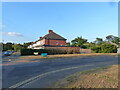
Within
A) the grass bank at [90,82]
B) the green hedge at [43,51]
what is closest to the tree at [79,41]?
the green hedge at [43,51]

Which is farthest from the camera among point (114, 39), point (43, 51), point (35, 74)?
point (114, 39)

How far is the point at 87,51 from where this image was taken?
46.3 metres

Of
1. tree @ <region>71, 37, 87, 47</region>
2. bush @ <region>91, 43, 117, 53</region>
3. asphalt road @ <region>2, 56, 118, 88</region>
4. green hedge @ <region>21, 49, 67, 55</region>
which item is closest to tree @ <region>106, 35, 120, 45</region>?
tree @ <region>71, 37, 87, 47</region>

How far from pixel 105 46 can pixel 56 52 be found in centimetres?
2005

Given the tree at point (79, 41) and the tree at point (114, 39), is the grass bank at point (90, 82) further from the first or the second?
the tree at point (114, 39)

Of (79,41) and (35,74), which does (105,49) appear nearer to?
A: (79,41)

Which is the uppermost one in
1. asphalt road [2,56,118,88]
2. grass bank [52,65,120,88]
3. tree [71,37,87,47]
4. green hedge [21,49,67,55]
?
tree [71,37,87,47]

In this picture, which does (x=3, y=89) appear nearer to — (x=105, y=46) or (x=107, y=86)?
(x=107, y=86)

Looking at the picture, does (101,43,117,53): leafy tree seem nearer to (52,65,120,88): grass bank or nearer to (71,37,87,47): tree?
(71,37,87,47): tree

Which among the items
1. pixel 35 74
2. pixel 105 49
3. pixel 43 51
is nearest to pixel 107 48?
pixel 105 49

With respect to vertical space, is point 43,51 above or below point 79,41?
below

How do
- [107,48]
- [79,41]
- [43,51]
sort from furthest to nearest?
1. [79,41]
2. [107,48]
3. [43,51]

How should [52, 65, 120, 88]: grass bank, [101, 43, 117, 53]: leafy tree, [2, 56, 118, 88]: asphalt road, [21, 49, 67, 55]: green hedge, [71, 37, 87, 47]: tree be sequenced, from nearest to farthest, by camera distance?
[52, 65, 120, 88]: grass bank
[2, 56, 118, 88]: asphalt road
[21, 49, 67, 55]: green hedge
[101, 43, 117, 53]: leafy tree
[71, 37, 87, 47]: tree

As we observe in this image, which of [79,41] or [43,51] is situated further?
[79,41]
